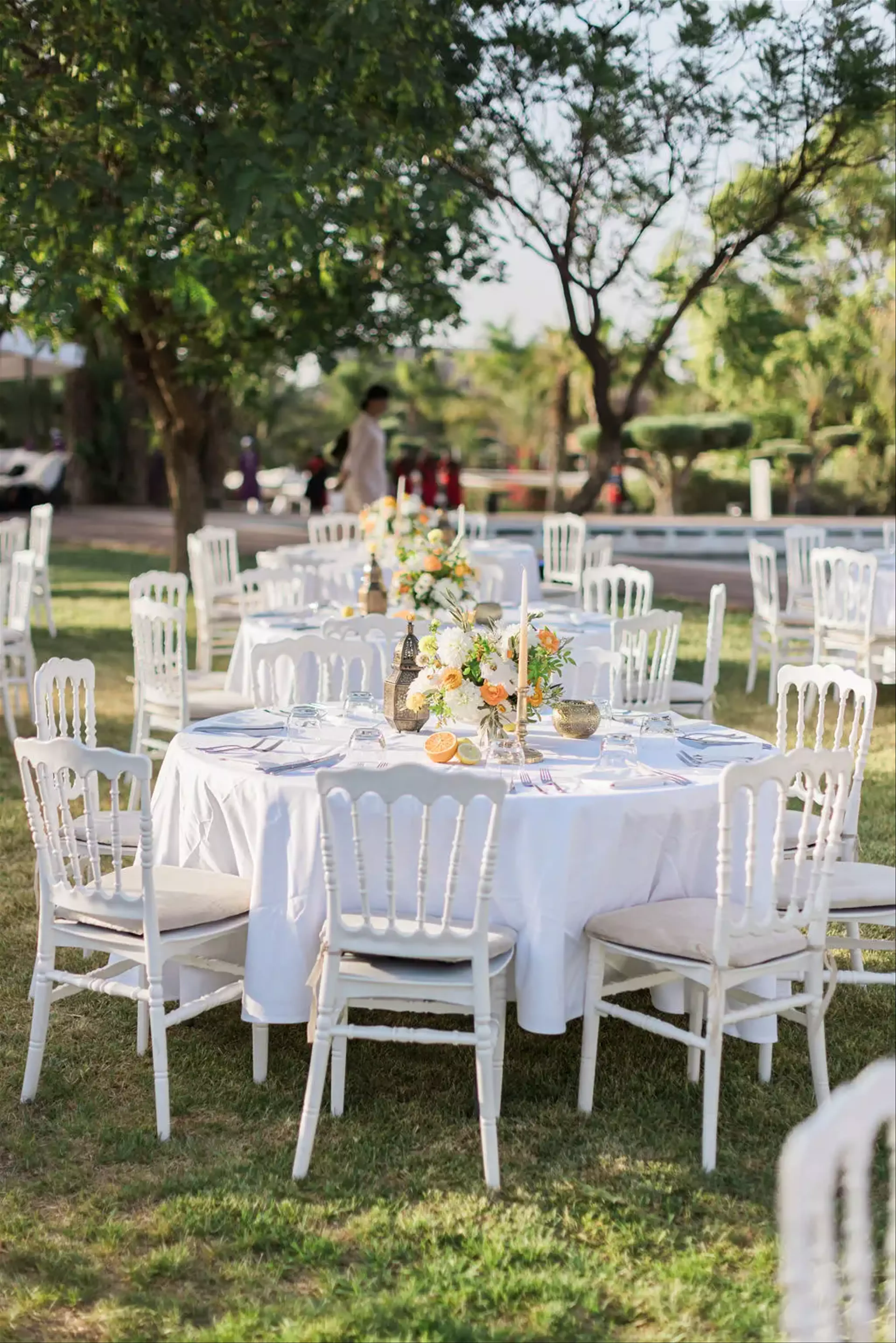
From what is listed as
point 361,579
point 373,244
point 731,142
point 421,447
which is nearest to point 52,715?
point 361,579

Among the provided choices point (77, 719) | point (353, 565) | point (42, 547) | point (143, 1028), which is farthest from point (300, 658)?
point (42, 547)

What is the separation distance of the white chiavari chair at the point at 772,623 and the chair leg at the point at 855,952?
455 centimetres

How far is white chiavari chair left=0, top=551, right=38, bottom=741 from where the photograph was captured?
8.20 metres

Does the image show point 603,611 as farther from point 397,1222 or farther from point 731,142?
point 731,142

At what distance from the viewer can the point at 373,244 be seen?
12828mm

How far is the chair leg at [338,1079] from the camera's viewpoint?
394 centimetres

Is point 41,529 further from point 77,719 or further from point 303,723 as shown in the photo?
point 303,723

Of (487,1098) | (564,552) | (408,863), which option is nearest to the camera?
(487,1098)

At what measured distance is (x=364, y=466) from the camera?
12953 millimetres

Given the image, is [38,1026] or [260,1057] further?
[260,1057]

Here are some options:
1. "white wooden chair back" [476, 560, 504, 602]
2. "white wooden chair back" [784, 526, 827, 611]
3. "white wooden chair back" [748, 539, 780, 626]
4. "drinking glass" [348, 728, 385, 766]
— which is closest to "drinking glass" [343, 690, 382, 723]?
"drinking glass" [348, 728, 385, 766]

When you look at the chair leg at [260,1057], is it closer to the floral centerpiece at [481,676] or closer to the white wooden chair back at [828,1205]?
the floral centerpiece at [481,676]

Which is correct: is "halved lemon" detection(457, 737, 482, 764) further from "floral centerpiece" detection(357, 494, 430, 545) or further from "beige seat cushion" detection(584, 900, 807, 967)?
"floral centerpiece" detection(357, 494, 430, 545)

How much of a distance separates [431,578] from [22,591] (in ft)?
7.68
